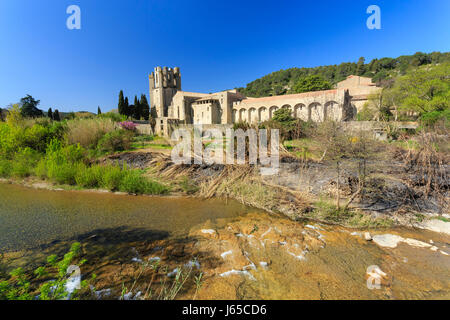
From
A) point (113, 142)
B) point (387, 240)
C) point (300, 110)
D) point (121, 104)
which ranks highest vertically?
point (121, 104)

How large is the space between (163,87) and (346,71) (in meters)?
58.9

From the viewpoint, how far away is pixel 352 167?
588cm

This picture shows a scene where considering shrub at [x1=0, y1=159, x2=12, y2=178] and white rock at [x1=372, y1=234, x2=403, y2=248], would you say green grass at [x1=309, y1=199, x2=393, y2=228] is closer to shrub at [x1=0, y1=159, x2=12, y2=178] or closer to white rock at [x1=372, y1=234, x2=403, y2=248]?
white rock at [x1=372, y1=234, x2=403, y2=248]

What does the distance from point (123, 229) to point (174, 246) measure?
1.53 metres

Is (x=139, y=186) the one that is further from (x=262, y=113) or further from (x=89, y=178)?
(x=262, y=113)

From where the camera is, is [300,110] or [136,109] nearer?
[300,110]

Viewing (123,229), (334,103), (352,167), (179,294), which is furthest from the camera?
(334,103)

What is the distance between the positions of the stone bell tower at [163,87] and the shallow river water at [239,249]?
36338 mm

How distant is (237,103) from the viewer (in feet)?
98.6

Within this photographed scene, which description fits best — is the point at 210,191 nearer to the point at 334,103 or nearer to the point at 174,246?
the point at 174,246

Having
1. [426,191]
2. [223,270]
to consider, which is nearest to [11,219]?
[223,270]

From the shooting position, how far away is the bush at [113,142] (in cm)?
1077

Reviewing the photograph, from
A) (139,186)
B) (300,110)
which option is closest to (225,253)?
(139,186)

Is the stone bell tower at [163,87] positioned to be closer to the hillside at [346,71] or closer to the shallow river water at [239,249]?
the hillside at [346,71]
